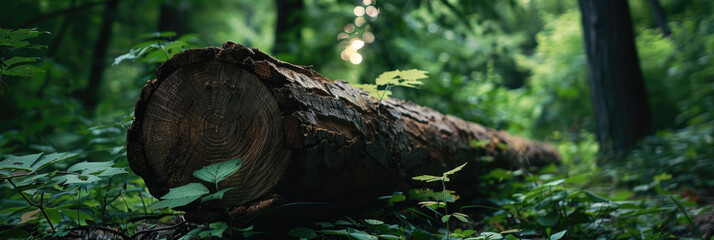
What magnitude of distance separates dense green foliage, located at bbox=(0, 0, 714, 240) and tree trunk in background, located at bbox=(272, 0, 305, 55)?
0.07 metres

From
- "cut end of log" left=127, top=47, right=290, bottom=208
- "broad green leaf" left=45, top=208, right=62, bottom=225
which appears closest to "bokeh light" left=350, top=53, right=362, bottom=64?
"cut end of log" left=127, top=47, right=290, bottom=208

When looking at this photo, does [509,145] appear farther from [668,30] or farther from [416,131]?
[668,30]

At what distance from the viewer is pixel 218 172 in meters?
1.06

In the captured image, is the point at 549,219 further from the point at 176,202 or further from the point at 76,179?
the point at 76,179

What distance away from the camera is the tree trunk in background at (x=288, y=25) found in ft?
14.3

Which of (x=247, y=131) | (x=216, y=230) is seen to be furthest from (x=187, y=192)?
(x=247, y=131)

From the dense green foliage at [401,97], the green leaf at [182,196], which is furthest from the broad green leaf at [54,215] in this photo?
the green leaf at [182,196]

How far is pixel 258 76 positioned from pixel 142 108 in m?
0.42

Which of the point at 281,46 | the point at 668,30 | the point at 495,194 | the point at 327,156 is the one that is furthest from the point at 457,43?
the point at 327,156

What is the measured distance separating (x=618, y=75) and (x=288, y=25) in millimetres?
4029

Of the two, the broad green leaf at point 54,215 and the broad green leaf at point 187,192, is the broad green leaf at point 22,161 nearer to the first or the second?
the broad green leaf at point 54,215

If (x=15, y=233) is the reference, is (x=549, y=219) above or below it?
below

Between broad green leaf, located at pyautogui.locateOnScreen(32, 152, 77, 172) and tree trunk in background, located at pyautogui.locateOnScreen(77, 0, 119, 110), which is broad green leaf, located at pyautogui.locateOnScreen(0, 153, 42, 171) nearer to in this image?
broad green leaf, located at pyautogui.locateOnScreen(32, 152, 77, 172)

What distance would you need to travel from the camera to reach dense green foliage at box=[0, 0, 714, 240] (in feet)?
4.35
